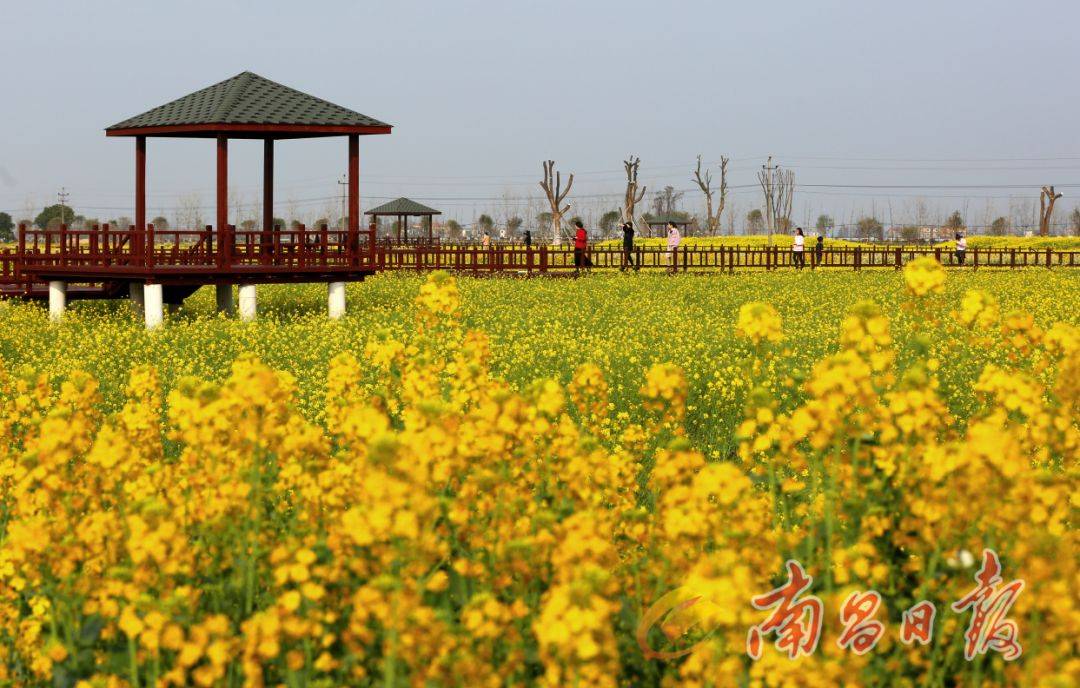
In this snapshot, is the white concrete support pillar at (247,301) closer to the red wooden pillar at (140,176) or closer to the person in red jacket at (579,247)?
the red wooden pillar at (140,176)

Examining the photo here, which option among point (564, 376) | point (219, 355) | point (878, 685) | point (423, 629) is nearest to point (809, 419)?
point (878, 685)

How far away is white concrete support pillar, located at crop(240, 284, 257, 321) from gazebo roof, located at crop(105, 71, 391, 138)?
8.34ft

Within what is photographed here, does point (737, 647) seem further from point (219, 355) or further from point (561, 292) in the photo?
point (561, 292)

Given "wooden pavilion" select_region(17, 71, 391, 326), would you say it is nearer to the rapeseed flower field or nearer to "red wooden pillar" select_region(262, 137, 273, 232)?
"red wooden pillar" select_region(262, 137, 273, 232)

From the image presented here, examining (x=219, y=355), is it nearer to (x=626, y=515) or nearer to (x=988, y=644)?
(x=626, y=515)

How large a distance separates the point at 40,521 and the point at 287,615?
111 cm

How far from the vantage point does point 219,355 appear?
49.7ft

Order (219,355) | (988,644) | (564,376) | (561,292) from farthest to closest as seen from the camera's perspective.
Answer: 1. (561,292)
2. (219,355)
3. (564,376)
4. (988,644)

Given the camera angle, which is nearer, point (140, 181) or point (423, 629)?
point (423, 629)

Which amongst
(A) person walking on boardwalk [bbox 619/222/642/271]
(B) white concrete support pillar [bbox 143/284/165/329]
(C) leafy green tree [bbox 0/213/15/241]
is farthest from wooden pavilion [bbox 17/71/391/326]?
(C) leafy green tree [bbox 0/213/15/241]

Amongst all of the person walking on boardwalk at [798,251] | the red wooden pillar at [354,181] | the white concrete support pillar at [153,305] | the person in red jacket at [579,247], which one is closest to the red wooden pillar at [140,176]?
the white concrete support pillar at [153,305]

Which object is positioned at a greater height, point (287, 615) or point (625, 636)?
point (287, 615)

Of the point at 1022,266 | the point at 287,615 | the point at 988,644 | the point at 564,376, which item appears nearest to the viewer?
the point at 287,615

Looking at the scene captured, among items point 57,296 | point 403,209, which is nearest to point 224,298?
point 57,296
